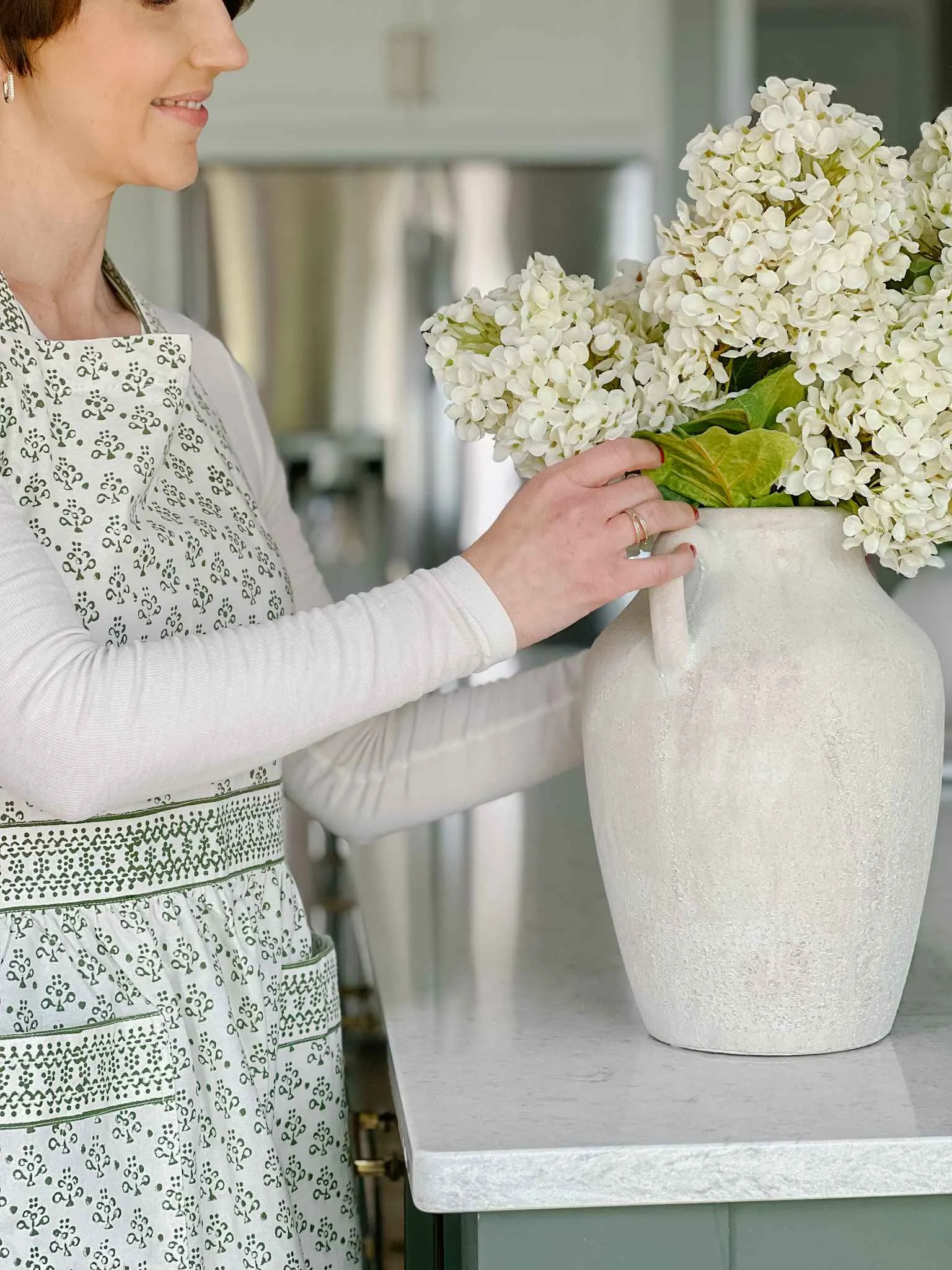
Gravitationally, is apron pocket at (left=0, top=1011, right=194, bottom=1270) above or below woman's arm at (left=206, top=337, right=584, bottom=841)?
below

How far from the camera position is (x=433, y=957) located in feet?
4.01

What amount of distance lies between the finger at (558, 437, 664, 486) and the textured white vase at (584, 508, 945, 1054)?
54mm

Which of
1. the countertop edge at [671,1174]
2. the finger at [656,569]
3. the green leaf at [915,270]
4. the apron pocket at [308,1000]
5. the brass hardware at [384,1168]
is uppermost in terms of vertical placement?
the green leaf at [915,270]

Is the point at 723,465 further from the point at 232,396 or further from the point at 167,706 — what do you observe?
the point at 232,396

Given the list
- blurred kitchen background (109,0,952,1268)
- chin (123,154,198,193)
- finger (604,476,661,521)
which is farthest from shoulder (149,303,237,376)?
blurred kitchen background (109,0,952,1268)

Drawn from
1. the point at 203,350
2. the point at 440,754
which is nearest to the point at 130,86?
the point at 203,350

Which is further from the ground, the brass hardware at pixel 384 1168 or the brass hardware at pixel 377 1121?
the brass hardware at pixel 384 1168

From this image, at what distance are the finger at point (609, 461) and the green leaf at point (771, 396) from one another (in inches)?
2.3

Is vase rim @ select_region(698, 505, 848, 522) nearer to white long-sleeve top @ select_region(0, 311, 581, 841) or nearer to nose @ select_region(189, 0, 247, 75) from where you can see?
white long-sleeve top @ select_region(0, 311, 581, 841)

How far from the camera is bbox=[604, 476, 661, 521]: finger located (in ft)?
3.03

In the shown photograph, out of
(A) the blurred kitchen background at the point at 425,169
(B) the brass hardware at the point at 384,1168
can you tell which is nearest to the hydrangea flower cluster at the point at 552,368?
(B) the brass hardware at the point at 384,1168

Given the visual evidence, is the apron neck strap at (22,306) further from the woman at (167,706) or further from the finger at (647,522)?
the finger at (647,522)

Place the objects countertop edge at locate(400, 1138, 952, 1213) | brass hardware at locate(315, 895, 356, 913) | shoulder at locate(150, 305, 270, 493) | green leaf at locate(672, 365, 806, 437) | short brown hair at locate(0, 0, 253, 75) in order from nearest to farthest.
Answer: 1. countertop edge at locate(400, 1138, 952, 1213)
2. green leaf at locate(672, 365, 806, 437)
3. short brown hair at locate(0, 0, 253, 75)
4. shoulder at locate(150, 305, 270, 493)
5. brass hardware at locate(315, 895, 356, 913)

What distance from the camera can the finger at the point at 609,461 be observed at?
92 centimetres
